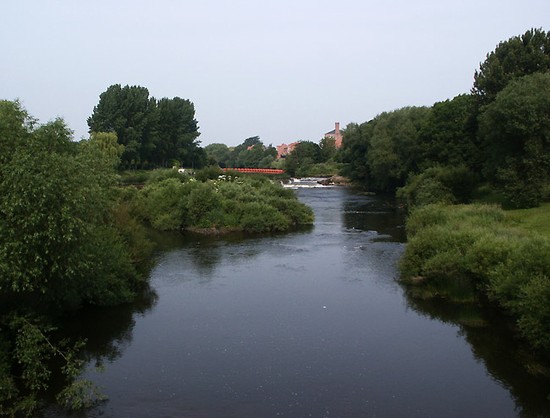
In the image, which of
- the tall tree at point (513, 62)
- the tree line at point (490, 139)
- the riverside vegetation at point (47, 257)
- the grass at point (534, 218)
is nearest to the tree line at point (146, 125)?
the tree line at point (490, 139)

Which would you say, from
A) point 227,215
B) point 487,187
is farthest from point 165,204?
point 487,187

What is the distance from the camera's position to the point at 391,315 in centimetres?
2605

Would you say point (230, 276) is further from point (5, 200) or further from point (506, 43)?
point (506, 43)

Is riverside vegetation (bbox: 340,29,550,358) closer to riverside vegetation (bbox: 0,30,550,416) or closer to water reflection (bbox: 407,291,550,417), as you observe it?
riverside vegetation (bbox: 0,30,550,416)

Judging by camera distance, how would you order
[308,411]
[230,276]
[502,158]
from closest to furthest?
[308,411], [230,276], [502,158]

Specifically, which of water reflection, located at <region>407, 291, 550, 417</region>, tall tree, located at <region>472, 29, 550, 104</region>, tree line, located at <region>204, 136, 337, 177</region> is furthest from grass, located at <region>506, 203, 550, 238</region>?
tree line, located at <region>204, 136, 337, 177</region>

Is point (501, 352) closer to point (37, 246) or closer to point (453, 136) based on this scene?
point (37, 246)

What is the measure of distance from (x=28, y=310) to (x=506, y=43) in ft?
171

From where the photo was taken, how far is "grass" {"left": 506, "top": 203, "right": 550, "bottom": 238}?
33.8 m

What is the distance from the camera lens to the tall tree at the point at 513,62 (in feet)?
175

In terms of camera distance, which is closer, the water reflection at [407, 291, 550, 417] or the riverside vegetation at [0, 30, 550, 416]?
the water reflection at [407, 291, 550, 417]

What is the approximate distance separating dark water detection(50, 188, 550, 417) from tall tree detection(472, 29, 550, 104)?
1123 inches

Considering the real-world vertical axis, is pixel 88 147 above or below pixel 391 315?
above

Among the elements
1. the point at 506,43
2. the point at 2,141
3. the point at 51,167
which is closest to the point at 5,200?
the point at 51,167
